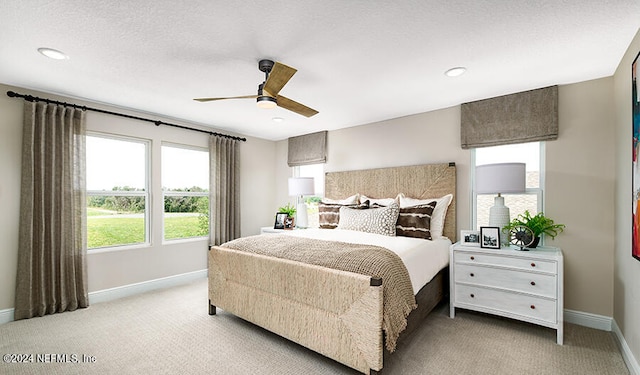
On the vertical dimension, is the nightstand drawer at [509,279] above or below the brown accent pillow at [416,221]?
below

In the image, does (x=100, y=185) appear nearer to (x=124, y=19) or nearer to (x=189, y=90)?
(x=189, y=90)

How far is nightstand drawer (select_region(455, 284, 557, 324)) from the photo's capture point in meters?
2.40

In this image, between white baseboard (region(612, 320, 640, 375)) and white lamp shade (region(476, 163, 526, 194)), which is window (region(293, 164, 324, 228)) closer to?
white lamp shade (region(476, 163, 526, 194))

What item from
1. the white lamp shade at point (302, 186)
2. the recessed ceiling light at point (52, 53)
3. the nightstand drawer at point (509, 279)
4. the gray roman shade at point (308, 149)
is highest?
the recessed ceiling light at point (52, 53)

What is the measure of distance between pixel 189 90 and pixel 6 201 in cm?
208

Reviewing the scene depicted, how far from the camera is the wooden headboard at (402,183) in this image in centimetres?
346

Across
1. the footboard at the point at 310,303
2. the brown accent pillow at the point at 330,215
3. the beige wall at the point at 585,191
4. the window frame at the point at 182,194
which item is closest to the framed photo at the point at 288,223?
the brown accent pillow at the point at 330,215

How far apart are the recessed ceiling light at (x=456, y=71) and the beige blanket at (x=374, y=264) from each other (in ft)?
5.53

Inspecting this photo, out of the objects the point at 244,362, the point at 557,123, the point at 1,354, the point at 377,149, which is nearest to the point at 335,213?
the point at 377,149

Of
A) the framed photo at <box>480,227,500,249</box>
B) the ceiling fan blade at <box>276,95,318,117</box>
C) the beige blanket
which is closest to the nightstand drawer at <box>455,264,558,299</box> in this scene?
the framed photo at <box>480,227,500,249</box>

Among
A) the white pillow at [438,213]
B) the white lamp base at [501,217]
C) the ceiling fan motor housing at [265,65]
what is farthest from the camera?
the white pillow at [438,213]

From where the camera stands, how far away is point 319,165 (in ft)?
16.3

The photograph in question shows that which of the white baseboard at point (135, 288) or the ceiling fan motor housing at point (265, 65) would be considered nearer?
the ceiling fan motor housing at point (265, 65)

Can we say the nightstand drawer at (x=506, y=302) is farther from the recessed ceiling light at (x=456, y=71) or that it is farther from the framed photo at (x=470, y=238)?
the recessed ceiling light at (x=456, y=71)
